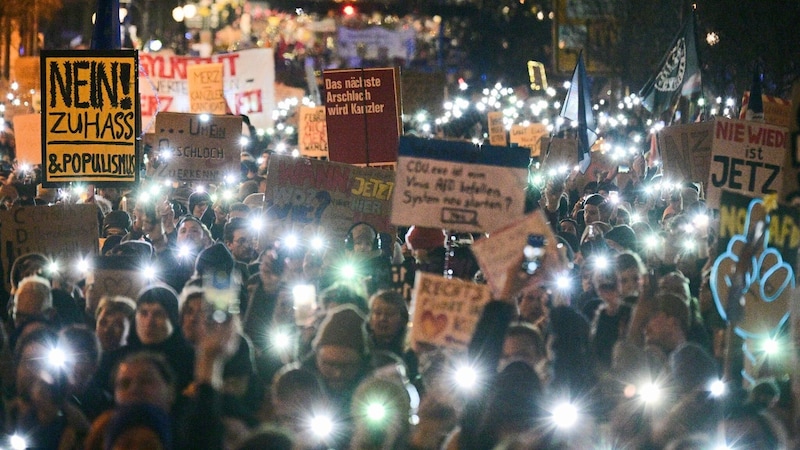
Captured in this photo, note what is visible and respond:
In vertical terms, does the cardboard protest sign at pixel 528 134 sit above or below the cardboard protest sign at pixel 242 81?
below

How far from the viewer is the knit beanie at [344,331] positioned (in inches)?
223

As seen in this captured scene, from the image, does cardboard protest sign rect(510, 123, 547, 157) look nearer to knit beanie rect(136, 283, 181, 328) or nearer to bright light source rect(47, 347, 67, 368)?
knit beanie rect(136, 283, 181, 328)

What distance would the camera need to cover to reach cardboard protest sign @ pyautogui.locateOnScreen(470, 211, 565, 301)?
5.77m

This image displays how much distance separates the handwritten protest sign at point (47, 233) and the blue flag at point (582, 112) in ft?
18.4

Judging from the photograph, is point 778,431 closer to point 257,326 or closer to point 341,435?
point 341,435

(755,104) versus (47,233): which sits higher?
(755,104)

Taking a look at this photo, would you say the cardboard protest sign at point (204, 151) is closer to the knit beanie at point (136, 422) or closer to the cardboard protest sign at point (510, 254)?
the cardboard protest sign at point (510, 254)

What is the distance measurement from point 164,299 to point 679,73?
9.59 meters

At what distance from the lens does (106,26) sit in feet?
33.8

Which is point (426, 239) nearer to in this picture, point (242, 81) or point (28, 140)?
point (28, 140)

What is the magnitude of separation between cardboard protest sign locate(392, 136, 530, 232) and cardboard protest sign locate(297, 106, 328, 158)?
9.75 metres

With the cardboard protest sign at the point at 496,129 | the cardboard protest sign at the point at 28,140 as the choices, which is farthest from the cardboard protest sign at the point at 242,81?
the cardboard protest sign at the point at 496,129

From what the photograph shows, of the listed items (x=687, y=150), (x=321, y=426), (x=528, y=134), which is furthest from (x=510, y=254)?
(x=528, y=134)

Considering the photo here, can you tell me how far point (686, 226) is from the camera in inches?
351
